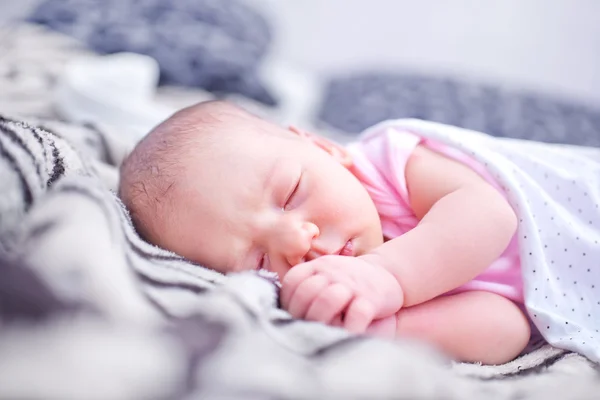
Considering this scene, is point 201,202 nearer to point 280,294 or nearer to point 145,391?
point 280,294

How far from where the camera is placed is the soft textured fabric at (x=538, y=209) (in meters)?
0.76

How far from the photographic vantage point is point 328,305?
56 centimetres

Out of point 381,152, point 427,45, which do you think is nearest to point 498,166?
point 381,152

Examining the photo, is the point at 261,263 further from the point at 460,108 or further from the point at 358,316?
the point at 460,108

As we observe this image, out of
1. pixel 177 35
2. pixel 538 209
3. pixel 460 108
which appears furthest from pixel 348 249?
pixel 460 108

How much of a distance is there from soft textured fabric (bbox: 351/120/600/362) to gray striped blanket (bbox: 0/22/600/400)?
0.21 m

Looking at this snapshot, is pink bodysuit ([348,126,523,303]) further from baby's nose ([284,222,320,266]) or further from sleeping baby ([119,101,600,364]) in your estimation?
baby's nose ([284,222,320,266])

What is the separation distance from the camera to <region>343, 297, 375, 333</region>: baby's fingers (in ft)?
1.81

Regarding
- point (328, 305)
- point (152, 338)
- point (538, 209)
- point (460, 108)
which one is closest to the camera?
point (152, 338)

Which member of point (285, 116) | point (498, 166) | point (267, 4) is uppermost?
point (498, 166)

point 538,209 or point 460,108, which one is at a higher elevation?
point 538,209

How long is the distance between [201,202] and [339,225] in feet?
0.55

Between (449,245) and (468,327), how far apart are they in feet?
0.32

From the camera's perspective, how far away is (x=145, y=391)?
0.34 meters
